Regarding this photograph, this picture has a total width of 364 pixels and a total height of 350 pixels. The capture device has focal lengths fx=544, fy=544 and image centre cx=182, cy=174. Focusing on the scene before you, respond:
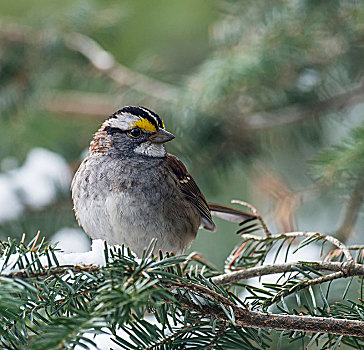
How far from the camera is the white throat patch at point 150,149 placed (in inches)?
103

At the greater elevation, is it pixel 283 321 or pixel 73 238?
pixel 283 321

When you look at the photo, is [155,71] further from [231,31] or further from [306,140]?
[306,140]

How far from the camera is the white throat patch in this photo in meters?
2.63

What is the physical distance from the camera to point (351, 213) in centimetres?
257

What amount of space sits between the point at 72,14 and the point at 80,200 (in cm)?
163

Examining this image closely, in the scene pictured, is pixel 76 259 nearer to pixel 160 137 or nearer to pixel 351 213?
pixel 160 137

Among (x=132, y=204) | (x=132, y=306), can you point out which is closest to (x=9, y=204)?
(x=132, y=204)

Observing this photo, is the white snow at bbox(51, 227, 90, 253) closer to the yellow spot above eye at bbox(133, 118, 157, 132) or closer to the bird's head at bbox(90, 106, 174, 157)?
the bird's head at bbox(90, 106, 174, 157)

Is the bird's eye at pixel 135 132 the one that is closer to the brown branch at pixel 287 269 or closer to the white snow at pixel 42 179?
the white snow at pixel 42 179

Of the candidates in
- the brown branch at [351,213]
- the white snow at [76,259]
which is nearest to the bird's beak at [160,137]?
the brown branch at [351,213]

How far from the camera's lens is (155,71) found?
3732 millimetres

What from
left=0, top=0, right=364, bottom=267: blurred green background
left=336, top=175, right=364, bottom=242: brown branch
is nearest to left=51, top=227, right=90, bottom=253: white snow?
left=0, top=0, right=364, bottom=267: blurred green background

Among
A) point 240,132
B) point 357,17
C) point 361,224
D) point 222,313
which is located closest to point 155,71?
point 240,132

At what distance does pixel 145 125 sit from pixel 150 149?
120mm
